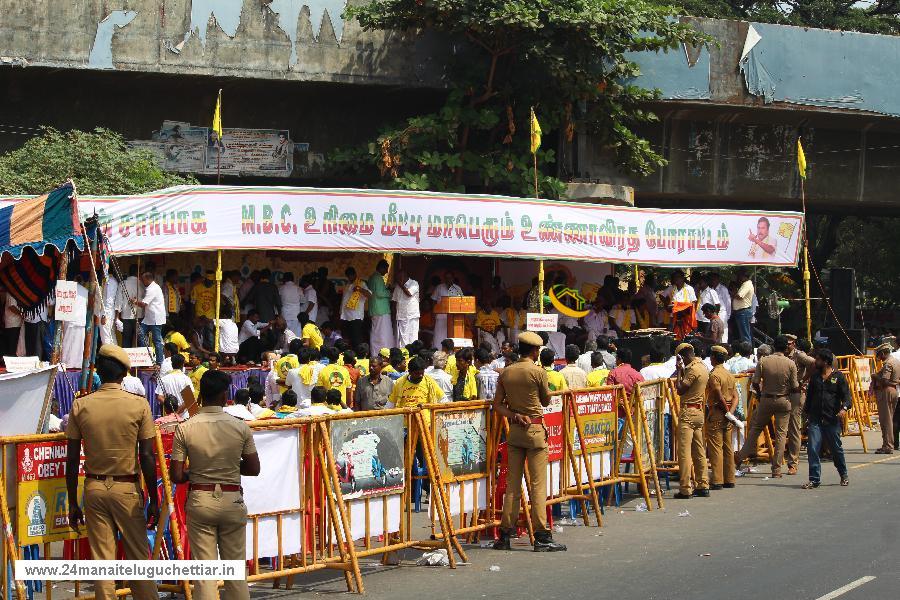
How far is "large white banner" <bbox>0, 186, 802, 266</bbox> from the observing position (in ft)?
60.9

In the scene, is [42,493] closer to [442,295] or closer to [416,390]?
[416,390]

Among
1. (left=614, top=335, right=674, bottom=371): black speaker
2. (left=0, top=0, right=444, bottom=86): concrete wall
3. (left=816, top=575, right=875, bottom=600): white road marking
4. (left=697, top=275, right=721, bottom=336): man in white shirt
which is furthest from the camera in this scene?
(left=0, top=0, right=444, bottom=86): concrete wall

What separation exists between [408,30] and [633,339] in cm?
982

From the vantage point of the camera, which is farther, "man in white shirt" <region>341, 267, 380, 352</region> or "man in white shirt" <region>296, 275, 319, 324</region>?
"man in white shirt" <region>296, 275, 319, 324</region>

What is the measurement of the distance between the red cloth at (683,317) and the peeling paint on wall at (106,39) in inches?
458

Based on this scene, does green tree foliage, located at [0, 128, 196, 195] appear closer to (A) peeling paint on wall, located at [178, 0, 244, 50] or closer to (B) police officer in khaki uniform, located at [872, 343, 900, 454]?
(A) peeling paint on wall, located at [178, 0, 244, 50]

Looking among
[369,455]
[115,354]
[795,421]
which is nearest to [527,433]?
[369,455]

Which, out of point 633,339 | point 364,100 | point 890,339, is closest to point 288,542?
point 633,339

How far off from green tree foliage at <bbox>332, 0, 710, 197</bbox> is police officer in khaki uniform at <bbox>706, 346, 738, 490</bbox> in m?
11.6

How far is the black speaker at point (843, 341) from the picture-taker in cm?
2486

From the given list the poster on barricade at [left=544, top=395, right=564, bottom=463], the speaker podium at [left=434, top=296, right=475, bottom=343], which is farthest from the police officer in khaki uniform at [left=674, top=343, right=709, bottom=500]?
the speaker podium at [left=434, top=296, right=475, bottom=343]

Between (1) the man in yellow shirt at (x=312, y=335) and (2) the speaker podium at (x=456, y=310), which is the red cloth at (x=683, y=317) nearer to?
(2) the speaker podium at (x=456, y=310)

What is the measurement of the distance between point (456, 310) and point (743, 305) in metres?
5.92

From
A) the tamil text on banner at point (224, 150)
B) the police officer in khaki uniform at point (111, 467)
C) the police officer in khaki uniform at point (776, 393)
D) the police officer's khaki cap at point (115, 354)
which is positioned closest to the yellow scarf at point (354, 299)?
the tamil text on banner at point (224, 150)
